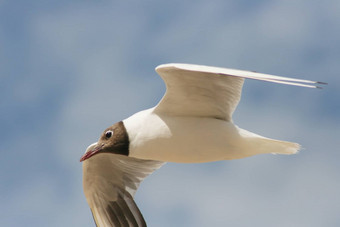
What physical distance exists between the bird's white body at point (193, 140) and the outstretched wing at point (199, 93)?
0.29ft

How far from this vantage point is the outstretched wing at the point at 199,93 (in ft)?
23.6

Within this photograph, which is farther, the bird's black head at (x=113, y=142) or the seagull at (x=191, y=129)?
the bird's black head at (x=113, y=142)

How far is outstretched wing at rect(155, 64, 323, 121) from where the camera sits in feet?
23.6

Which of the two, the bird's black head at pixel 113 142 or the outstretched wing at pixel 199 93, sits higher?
the outstretched wing at pixel 199 93

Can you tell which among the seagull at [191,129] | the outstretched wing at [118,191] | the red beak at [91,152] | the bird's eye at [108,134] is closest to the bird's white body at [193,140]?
the seagull at [191,129]

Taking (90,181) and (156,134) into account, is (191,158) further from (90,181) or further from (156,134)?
(90,181)

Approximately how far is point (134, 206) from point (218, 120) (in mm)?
2118

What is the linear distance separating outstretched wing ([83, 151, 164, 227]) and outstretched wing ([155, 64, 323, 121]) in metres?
1.58

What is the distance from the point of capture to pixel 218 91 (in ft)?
24.8

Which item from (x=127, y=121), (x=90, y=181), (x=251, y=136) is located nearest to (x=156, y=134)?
(x=127, y=121)


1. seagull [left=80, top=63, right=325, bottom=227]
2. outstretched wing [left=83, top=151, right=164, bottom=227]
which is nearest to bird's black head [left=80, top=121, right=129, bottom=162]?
seagull [left=80, top=63, right=325, bottom=227]

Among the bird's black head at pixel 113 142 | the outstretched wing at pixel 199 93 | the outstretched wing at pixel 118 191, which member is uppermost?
the outstretched wing at pixel 199 93

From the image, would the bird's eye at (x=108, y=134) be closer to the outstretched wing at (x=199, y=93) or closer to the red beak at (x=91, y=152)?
the red beak at (x=91, y=152)

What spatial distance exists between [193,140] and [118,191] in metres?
1.96
